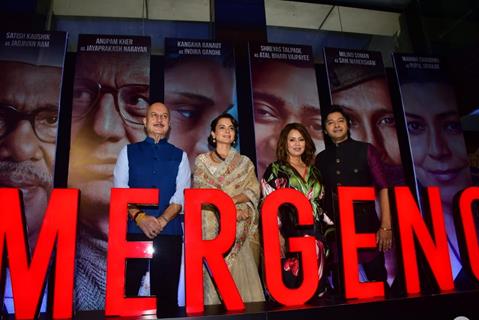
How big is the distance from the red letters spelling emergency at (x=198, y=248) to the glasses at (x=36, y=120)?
51.0 inches

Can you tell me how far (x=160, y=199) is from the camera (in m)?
3.05

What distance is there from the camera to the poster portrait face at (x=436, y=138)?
3777 mm

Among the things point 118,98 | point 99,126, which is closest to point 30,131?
point 99,126

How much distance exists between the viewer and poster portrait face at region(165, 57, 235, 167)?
135 inches

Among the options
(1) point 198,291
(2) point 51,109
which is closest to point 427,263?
(1) point 198,291

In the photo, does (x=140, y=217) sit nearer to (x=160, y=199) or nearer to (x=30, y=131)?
(x=160, y=199)

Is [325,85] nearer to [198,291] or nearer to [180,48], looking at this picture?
[180,48]

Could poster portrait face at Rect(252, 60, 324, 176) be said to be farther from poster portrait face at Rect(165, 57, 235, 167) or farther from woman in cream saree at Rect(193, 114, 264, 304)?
woman in cream saree at Rect(193, 114, 264, 304)

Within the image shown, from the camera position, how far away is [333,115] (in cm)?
346

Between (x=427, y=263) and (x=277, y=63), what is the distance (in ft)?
7.91

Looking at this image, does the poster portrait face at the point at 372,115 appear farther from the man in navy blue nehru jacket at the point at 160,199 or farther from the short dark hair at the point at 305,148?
the man in navy blue nehru jacket at the point at 160,199

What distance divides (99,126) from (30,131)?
0.60 metres

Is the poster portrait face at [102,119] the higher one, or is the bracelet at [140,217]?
the poster portrait face at [102,119]

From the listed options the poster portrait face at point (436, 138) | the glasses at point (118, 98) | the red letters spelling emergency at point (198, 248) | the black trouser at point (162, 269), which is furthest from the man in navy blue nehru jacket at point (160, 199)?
the poster portrait face at point (436, 138)
